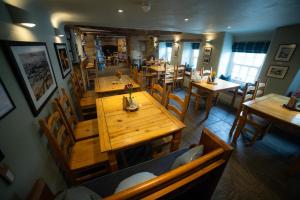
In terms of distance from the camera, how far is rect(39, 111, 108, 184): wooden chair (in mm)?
1056

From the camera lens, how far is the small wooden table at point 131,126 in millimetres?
1102

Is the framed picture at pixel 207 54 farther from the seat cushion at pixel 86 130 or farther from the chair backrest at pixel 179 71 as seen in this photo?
the seat cushion at pixel 86 130

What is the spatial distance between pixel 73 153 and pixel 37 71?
929 mm

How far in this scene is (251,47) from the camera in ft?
11.1

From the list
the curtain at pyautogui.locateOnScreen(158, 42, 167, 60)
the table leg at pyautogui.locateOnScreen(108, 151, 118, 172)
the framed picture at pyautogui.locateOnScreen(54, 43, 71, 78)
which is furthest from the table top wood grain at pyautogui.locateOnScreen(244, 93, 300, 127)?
the curtain at pyautogui.locateOnScreen(158, 42, 167, 60)

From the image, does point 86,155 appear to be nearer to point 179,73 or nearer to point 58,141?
point 58,141

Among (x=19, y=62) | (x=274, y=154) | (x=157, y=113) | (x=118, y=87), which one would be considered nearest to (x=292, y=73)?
(x=274, y=154)

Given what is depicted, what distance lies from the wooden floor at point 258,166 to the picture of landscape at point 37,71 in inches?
54.5

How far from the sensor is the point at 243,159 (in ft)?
6.15

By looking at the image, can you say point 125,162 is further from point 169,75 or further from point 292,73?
point 292,73

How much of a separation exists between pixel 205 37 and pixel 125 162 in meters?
4.80

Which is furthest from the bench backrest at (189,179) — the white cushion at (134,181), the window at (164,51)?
the window at (164,51)

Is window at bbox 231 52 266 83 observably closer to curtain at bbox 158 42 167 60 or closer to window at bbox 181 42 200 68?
window at bbox 181 42 200 68

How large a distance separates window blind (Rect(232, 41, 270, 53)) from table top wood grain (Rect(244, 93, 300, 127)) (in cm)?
171
